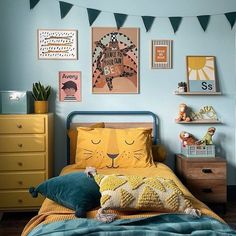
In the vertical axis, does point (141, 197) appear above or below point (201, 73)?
below

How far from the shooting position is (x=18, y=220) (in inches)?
115

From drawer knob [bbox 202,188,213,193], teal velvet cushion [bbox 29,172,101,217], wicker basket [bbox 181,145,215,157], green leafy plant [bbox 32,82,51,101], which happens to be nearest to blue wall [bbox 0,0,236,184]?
green leafy plant [bbox 32,82,51,101]

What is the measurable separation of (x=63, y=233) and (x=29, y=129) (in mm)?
1610

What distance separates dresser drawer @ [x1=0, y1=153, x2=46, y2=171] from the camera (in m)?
2.88

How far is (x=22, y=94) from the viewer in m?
2.99

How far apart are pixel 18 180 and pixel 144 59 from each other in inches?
66.4

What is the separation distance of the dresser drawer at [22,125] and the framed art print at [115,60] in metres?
0.69

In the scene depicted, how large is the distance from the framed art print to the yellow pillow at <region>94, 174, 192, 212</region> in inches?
64.9

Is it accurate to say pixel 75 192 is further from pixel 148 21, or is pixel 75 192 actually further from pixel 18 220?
pixel 148 21

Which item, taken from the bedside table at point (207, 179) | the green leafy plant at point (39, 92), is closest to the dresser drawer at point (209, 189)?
the bedside table at point (207, 179)

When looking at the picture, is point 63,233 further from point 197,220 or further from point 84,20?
point 84,20

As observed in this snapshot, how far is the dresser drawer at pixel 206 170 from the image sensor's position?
3000mm

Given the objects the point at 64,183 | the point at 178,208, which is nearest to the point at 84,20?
the point at 64,183

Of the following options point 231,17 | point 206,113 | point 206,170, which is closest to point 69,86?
point 206,113
